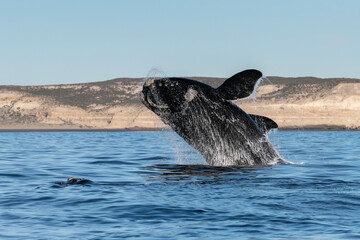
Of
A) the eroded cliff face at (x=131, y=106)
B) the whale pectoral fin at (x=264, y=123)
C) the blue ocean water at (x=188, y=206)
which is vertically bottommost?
the eroded cliff face at (x=131, y=106)

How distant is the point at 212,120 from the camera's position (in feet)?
48.3

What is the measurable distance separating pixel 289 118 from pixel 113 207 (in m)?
93.7

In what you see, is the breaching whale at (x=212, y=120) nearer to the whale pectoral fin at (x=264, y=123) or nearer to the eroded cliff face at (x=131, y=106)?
the whale pectoral fin at (x=264, y=123)

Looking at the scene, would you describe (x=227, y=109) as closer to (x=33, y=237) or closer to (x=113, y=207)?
(x=113, y=207)

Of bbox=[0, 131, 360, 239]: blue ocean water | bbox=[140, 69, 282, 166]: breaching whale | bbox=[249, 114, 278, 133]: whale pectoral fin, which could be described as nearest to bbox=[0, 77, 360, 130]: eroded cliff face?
bbox=[140, 69, 282, 166]: breaching whale

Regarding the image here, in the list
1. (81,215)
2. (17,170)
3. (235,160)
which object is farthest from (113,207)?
(17,170)

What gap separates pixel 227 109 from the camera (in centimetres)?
1469

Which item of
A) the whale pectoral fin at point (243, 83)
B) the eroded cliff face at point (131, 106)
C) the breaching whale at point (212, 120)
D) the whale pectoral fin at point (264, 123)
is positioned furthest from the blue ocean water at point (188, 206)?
the eroded cliff face at point (131, 106)

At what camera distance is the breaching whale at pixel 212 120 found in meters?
14.2

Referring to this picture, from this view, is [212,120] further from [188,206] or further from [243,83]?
[188,206]

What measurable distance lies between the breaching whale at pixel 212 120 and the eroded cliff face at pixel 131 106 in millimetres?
79098

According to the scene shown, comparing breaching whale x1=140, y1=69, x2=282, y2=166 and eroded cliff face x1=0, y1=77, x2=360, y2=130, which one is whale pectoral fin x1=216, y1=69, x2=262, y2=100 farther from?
eroded cliff face x1=0, y1=77, x2=360, y2=130

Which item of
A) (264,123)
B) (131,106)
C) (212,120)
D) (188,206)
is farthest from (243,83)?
(131,106)

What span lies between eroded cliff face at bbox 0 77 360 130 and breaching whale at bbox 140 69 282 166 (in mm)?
79098
